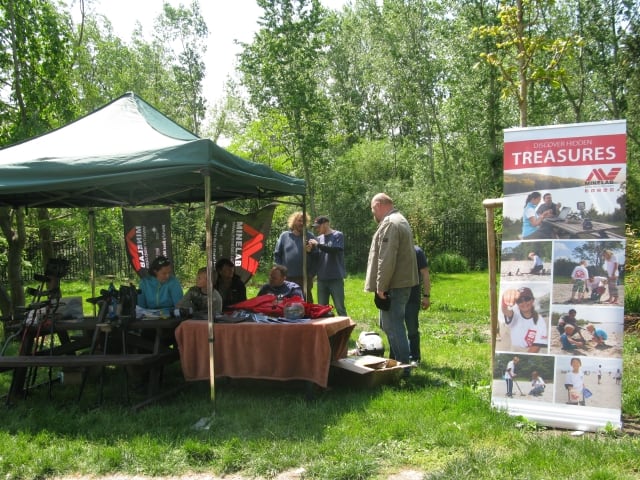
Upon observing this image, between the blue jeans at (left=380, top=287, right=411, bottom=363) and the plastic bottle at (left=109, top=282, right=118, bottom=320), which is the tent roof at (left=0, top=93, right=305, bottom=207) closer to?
the plastic bottle at (left=109, top=282, right=118, bottom=320)

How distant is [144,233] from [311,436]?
16.2 ft

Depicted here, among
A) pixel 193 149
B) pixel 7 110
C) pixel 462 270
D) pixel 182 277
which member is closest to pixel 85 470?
pixel 193 149

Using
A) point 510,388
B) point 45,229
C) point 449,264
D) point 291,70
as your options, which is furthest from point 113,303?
point 449,264

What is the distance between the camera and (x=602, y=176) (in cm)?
413

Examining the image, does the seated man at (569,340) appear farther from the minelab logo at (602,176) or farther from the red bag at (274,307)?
the red bag at (274,307)

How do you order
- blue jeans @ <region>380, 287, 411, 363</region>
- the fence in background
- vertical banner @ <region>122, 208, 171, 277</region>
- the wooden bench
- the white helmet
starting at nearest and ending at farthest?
1. the wooden bench
2. blue jeans @ <region>380, 287, 411, 363</region>
3. the white helmet
4. vertical banner @ <region>122, 208, 171, 277</region>
5. the fence in background

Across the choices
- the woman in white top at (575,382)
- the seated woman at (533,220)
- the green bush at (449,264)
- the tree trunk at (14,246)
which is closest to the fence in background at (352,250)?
the green bush at (449,264)

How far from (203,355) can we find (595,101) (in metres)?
24.3

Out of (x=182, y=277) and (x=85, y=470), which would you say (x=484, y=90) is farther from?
(x=85, y=470)

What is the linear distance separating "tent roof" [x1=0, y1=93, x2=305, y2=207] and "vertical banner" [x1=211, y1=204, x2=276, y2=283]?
1.06 m

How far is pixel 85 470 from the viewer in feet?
11.9

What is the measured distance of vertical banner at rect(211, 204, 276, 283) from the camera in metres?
7.79

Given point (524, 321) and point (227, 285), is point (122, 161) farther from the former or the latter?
point (524, 321)

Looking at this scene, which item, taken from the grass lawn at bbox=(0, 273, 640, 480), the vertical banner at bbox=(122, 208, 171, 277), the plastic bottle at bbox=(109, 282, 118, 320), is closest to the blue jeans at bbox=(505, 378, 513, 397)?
the grass lawn at bbox=(0, 273, 640, 480)
